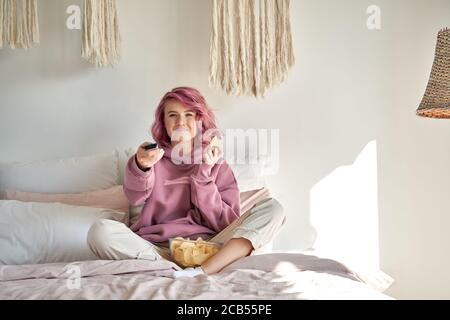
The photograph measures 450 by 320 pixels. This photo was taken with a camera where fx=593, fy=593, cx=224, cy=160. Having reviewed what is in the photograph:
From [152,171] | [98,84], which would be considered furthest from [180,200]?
[98,84]

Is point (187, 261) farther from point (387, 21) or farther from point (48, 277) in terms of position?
point (387, 21)

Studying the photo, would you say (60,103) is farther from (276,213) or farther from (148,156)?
(276,213)

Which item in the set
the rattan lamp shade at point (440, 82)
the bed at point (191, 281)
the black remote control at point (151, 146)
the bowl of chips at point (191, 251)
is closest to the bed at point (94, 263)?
the bed at point (191, 281)

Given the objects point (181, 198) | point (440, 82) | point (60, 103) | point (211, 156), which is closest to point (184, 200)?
point (181, 198)

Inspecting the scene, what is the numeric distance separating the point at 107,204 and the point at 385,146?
1.12m

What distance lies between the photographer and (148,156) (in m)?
1.86

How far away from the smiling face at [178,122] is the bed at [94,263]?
277 mm

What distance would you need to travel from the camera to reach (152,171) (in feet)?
6.37

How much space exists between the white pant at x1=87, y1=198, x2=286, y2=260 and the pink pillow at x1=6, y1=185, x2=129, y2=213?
360 mm

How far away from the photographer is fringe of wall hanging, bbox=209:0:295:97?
228 centimetres

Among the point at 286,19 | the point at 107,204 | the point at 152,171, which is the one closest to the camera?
the point at 152,171

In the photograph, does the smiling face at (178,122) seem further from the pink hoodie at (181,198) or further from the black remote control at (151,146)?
the black remote control at (151,146)

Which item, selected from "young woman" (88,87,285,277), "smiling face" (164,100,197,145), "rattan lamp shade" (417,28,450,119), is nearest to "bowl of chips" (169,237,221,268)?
"young woman" (88,87,285,277)

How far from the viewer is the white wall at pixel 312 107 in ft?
7.83
